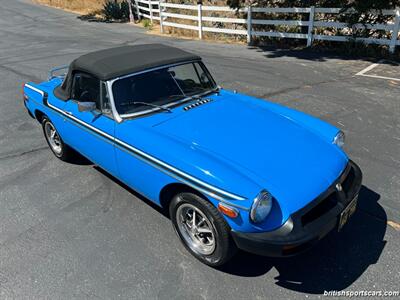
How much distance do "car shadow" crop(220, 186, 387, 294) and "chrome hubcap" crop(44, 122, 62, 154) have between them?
335 cm

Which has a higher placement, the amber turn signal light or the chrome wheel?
the amber turn signal light

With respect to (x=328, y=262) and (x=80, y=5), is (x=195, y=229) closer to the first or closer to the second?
(x=328, y=262)

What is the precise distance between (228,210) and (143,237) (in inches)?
50.3

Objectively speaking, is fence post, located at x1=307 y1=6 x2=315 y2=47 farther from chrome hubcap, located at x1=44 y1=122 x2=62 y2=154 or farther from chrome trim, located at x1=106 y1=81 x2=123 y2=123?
chrome trim, located at x1=106 y1=81 x2=123 y2=123

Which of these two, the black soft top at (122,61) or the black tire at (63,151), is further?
the black tire at (63,151)

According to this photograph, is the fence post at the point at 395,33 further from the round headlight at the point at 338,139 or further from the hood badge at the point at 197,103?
the hood badge at the point at 197,103

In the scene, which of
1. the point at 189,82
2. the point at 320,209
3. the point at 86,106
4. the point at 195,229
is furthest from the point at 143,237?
the point at 189,82

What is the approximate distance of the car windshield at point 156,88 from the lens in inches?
151

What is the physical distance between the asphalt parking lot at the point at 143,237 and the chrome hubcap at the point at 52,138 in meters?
0.20

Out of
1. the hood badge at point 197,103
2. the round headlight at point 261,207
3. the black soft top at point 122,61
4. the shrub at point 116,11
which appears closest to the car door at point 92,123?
the black soft top at point 122,61

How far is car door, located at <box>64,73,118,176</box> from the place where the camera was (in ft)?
12.8

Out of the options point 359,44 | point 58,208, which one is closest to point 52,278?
point 58,208

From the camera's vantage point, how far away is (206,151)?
320cm

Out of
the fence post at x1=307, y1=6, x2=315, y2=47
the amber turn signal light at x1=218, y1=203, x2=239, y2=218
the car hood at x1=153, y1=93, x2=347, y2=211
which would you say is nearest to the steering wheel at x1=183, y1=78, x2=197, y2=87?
the car hood at x1=153, y1=93, x2=347, y2=211
